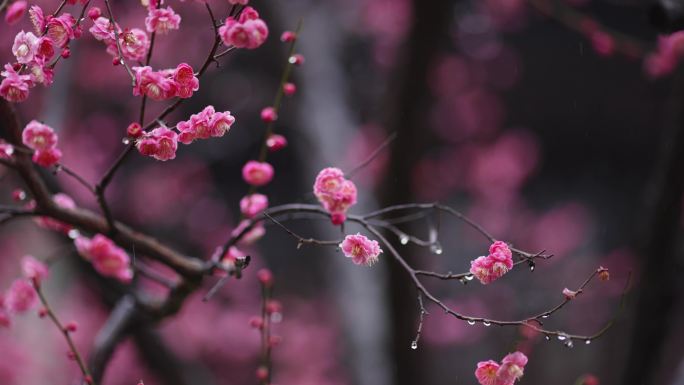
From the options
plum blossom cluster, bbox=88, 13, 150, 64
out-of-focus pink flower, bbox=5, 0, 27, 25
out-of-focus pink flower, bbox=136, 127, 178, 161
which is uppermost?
out-of-focus pink flower, bbox=5, 0, 27, 25

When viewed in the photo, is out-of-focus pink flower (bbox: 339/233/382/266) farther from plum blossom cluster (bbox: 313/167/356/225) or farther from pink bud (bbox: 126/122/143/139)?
pink bud (bbox: 126/122/143/139)

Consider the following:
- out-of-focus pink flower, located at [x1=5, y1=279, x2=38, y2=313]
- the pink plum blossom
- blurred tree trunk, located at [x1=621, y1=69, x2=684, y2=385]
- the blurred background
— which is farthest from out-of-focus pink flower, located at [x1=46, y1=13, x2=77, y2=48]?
the blurred background

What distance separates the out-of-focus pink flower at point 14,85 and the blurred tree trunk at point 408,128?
90.8 inches

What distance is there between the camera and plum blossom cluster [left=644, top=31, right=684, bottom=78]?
2604 mm

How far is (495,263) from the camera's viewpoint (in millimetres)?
1269

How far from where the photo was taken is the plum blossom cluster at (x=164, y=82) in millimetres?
1224

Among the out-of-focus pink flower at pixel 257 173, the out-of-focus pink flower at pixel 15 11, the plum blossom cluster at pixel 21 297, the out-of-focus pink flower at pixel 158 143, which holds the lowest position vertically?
the plum blossom cluster at pixel 21 297

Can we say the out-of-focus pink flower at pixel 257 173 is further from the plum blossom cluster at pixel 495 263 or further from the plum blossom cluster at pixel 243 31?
→ the plum blossom cluster at pixel 495 263

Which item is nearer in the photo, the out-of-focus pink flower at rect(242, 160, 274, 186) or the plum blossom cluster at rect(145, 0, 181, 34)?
the plum blossom cluster at rect(145, 0, 181, 34)

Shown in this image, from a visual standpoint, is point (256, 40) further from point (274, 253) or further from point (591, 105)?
point (274, 253)

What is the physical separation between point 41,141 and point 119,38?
0.24 metres

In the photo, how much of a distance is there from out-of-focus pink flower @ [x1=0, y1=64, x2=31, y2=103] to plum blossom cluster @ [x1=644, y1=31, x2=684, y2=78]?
7.00 feet

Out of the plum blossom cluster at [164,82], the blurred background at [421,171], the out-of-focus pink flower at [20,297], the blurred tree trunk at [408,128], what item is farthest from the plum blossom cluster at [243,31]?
the blurred background at [421,171]

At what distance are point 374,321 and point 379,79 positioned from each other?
3073mm
